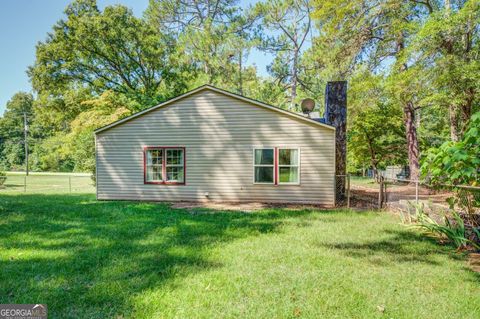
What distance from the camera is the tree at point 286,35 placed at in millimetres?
23125

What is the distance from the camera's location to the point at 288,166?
10656 millimetres

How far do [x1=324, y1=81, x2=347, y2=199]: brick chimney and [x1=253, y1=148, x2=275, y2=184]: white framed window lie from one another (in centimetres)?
245

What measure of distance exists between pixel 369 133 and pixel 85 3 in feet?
77.5

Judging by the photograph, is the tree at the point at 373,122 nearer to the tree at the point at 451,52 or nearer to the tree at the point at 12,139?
the tree at the point at 451,52

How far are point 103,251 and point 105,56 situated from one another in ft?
69.5

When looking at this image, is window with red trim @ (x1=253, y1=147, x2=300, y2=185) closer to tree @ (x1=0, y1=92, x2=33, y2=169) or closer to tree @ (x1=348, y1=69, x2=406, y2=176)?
tree @ (x1=348, y1=69, x2=406, y2=176)

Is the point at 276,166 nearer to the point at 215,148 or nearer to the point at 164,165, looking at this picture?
the point at 215,148

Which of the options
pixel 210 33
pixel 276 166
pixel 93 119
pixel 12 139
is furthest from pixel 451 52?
pixel 12 139

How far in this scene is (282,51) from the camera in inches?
961

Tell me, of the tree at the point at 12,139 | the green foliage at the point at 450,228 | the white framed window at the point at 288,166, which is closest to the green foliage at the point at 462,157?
the green foliage at the point at 450,228

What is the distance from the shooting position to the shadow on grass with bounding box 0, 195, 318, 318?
327cm

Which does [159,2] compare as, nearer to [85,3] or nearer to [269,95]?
[85,3]

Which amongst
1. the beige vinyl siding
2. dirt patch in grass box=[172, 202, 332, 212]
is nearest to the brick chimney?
the beige vinyl siding

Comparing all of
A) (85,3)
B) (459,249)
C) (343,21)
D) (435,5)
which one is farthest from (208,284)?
(85,3)
